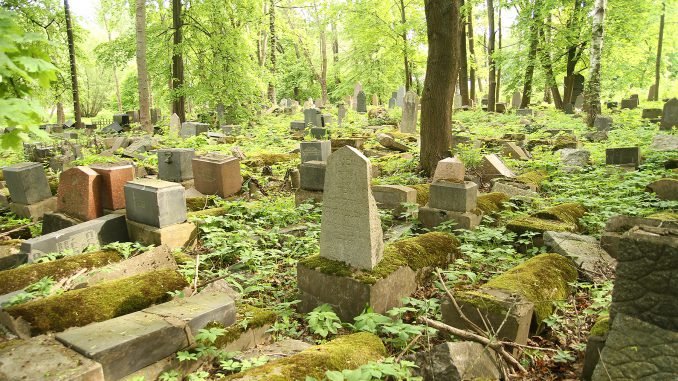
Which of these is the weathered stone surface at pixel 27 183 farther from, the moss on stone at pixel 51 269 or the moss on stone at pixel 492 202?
the moss on stone at pixel 492 202

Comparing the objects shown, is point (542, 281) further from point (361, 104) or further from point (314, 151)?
point (361, 104)

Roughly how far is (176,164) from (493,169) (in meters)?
6.30

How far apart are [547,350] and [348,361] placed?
1603mm

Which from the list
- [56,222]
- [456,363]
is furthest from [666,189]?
[56,222]

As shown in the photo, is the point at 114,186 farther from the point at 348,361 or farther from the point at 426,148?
the point at 426,148

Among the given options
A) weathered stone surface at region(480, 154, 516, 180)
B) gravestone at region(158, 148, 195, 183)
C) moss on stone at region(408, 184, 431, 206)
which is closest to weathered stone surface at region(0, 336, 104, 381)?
moss on stone at region(408, 184, 431, 206)

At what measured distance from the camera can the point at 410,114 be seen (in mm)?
15008

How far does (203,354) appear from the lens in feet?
11.0

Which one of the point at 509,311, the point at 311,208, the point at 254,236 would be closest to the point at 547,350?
the point at 509,311

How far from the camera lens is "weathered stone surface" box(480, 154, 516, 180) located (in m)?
8.72

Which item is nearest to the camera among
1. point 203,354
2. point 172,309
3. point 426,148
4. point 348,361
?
point 348,361

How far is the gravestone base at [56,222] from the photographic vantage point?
6242 millimetres

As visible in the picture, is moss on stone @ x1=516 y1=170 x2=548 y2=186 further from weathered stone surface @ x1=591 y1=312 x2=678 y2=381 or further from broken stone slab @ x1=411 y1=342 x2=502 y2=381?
broken stone slab @ x1=411 y1=342 x2=502 y2=381

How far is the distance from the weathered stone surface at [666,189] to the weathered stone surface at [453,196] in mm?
2660
